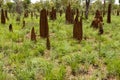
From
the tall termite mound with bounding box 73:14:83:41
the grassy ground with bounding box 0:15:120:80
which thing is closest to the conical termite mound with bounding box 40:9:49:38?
the grassy ground with bounding box 0:15:120:80

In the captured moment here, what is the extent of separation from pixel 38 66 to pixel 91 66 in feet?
6.33

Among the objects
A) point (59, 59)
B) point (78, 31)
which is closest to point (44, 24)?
point (78, 31)

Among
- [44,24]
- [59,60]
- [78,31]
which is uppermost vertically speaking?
[44,24]

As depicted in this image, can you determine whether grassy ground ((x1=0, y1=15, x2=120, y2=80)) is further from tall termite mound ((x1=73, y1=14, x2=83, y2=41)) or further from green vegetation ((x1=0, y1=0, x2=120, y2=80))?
tall termite mound ((x1=73, y1=14, x2=83, y2=41))

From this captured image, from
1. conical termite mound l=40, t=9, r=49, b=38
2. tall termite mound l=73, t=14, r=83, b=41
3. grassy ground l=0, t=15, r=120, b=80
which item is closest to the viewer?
grassy ground l=0, t=15, r=120, b=80

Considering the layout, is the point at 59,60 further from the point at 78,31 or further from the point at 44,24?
the point at 44,24

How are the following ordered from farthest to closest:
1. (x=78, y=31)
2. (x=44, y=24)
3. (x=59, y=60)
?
(x=44, y=24), (x=78, y=31), (x=59, y=60)

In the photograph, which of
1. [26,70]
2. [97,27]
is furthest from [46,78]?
[97,27]

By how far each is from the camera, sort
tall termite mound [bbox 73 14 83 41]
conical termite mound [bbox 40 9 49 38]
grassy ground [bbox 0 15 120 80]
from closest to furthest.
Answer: grassy ground [bbox 0 15 120 80] → tall termite mound [bbox 73 14 83 41] → conical termite mound [bbox 40 9 49 38]

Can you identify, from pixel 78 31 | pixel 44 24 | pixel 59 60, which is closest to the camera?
pixel 59 60

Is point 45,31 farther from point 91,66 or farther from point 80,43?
point 91,66

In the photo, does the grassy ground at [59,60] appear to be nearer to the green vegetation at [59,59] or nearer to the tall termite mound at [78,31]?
the green vegetation at [59,59]

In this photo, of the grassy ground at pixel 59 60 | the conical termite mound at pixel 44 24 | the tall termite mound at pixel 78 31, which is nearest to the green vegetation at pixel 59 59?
the grassy ground at pixel 59 60

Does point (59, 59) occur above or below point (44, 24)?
below
